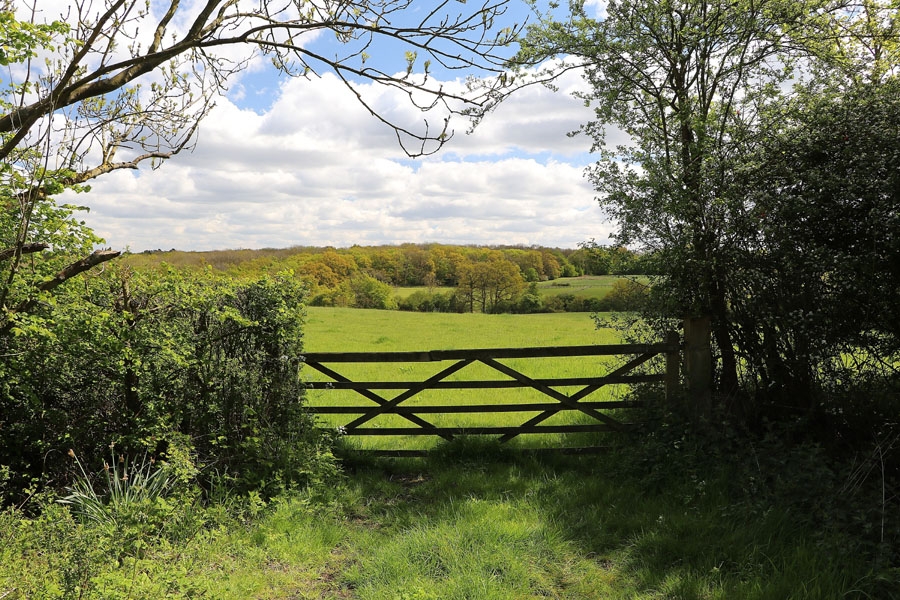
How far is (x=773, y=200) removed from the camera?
223 inches

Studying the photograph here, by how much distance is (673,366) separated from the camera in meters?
6.70

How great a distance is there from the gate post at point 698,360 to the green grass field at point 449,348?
1.68 m

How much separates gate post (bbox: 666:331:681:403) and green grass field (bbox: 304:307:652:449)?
1.42 meters

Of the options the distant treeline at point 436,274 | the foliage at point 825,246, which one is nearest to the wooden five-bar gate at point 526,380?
the foliage at point 825,246

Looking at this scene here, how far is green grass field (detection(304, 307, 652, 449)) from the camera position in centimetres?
901

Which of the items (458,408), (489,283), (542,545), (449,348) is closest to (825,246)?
(542,545)

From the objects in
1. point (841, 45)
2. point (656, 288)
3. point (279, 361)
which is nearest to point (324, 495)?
point (279, 361)

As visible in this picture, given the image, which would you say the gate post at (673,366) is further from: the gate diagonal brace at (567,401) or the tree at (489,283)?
the tree at (489,283)

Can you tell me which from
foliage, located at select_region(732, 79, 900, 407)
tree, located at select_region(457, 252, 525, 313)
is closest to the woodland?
foliage, located at select_region(732, 79, 900, 407)

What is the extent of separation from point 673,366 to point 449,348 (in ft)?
47.7

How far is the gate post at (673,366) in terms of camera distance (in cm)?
666

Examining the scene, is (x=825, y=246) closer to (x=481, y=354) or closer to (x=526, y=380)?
(x=526, y=380)

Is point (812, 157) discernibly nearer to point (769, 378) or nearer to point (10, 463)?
point (769, 378)

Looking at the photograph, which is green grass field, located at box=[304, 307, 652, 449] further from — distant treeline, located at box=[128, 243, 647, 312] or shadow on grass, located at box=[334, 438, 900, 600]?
distant treeline, located at box=[128, 243, 647, 312]
